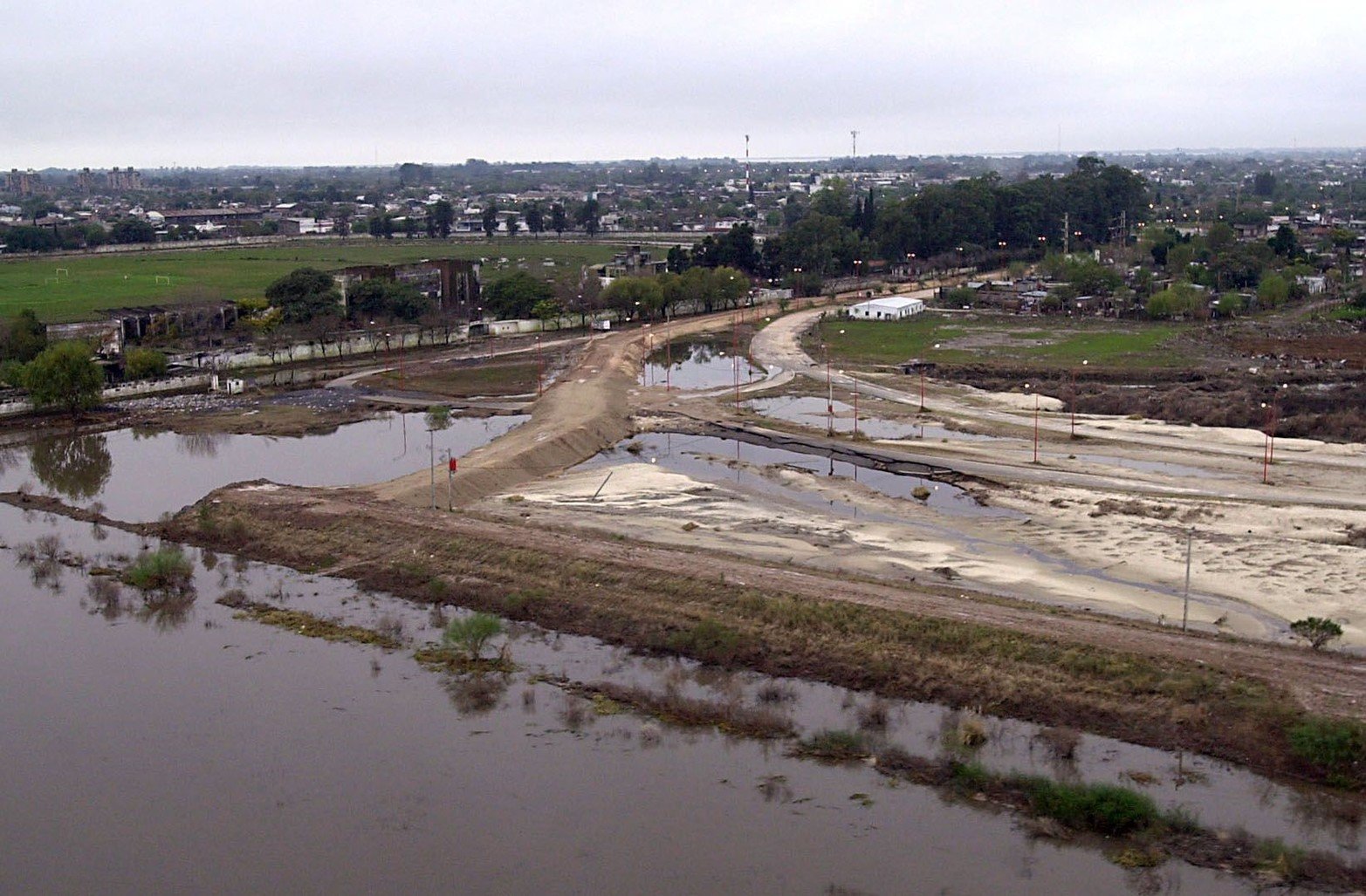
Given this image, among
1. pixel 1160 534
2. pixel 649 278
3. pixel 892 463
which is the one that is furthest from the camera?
pixel 649 278

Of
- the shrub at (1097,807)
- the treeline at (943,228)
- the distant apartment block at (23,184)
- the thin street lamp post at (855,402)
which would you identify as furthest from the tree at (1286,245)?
the distant apartment block at (23,184)

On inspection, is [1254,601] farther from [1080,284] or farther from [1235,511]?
[1080,284]

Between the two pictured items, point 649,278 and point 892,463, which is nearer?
point 892,463

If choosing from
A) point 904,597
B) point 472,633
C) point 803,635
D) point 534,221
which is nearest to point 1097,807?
point 803,635

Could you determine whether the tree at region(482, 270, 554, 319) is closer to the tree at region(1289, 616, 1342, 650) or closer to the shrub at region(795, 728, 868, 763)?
the shrub at region(795, 728, 868, 763)

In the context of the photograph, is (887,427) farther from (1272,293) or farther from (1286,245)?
(1286,245)

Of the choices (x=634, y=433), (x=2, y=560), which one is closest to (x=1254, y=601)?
(x=634, y=433)
